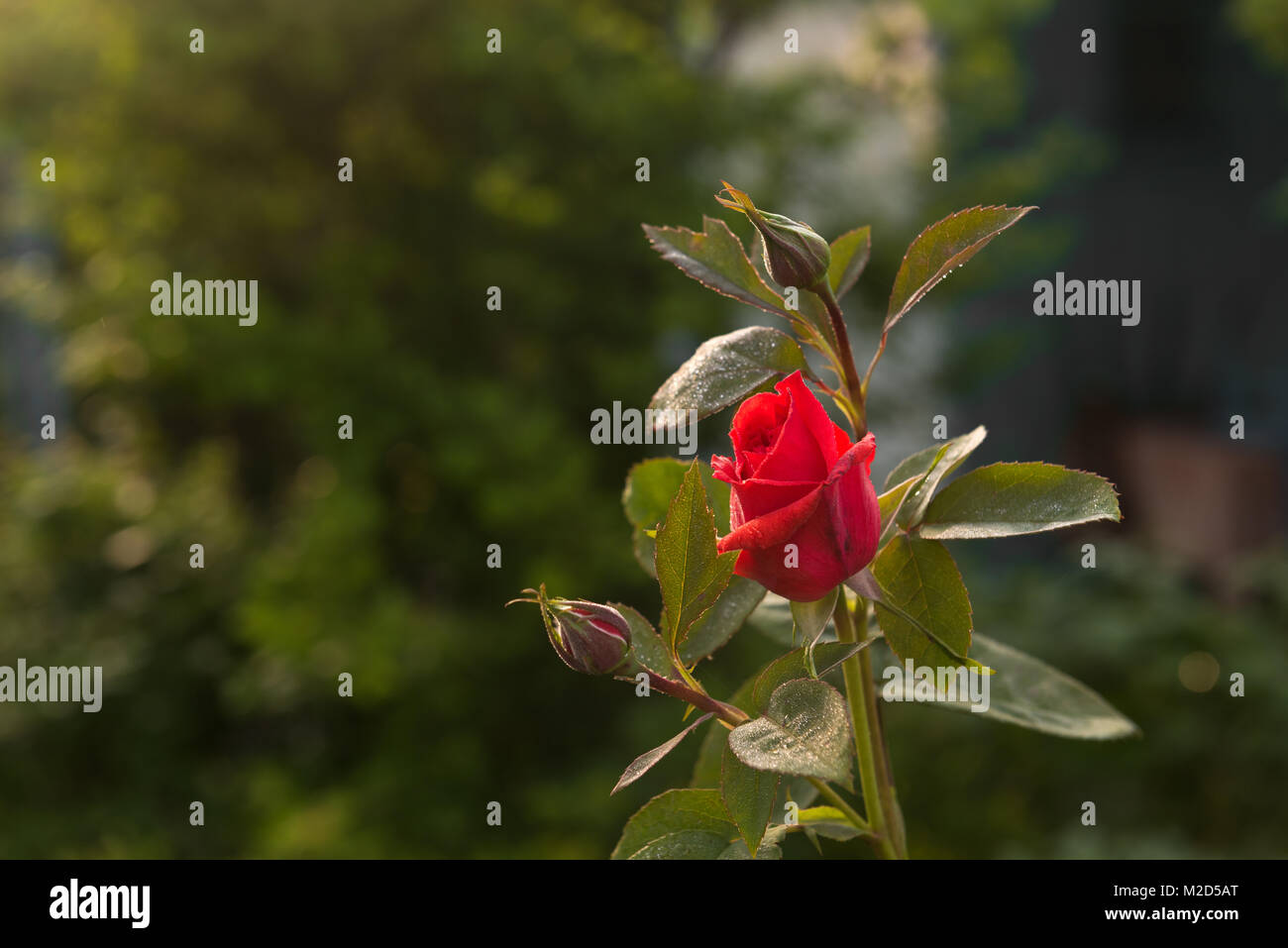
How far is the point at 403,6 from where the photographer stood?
203 cm

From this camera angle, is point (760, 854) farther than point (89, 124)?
No

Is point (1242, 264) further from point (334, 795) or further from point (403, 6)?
point (334, 795)

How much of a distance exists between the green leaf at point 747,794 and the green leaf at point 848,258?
0.51ft

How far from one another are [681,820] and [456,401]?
1.71 m

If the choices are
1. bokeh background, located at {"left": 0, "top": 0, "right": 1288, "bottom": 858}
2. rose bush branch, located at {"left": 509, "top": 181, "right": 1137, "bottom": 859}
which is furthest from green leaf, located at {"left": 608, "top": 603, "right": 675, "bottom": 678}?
bokeh background, located at {"left": 0, "top": 0, "right": 1288, "bottom": 858}

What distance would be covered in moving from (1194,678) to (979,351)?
88cm

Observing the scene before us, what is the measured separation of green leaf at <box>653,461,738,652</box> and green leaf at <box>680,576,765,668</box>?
41mm

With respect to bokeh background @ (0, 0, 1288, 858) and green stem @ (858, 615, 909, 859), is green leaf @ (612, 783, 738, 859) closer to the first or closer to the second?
green stem @ (858, 615, 909, 859)

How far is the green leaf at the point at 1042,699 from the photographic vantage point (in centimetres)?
37

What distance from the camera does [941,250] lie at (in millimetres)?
311

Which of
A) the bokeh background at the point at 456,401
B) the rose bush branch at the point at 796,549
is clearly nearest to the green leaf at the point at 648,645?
→ the rose bush branch at the point at 796,549

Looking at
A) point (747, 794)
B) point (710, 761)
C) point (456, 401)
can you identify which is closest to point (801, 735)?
point (747, 794)

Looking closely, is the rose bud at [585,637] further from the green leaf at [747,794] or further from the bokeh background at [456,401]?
the bokeh background at [456,401]
